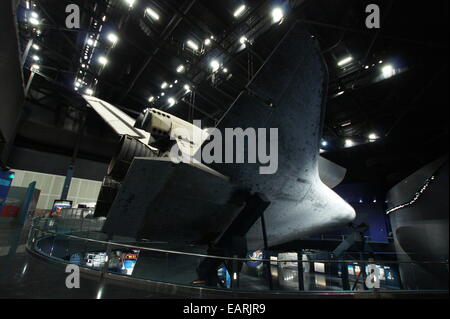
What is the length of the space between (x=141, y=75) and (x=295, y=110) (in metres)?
15.2

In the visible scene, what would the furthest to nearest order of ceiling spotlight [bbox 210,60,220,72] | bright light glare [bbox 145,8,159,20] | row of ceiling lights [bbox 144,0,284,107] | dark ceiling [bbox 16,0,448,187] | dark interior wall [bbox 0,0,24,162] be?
ceiling spotlight [bbox 210,60,220,72], bright light glare [bbox 145,8,159,20], row of ceiling lights [bbox 144,0,284,107], dark ceiling [bbox 16,0,448,187], dark interior wall [bbox 0,0,24,162]

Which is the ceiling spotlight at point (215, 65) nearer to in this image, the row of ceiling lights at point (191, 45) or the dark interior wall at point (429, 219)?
the row of ceiling lights at point (191, 45)

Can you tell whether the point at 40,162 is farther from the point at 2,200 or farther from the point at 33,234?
the point at 33,234

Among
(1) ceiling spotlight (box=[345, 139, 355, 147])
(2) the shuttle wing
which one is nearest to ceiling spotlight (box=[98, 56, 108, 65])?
(2) the shuttle wing

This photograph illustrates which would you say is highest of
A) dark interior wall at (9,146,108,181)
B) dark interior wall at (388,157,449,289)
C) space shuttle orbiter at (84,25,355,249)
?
dark interior wall at (9,146,108,181)

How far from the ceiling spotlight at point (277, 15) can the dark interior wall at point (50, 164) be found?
26489mm

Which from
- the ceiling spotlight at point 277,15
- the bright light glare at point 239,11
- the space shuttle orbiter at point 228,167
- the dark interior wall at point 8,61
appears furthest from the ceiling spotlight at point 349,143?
the dark interior wall at point 8,61

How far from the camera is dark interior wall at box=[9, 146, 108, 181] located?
21.9 metres

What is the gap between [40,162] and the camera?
23.2 metres

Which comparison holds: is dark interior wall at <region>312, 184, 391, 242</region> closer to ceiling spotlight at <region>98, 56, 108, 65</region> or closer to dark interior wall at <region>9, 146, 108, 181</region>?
ceiling spotlight at <region>98, 56, 108, 65</region>

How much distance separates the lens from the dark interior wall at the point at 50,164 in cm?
2189

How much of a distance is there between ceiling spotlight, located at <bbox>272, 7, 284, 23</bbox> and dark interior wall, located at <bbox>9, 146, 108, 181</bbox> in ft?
86.9
